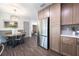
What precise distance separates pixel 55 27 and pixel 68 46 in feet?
3.17

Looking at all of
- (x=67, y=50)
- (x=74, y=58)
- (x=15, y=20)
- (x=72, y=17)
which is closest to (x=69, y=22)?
(x=72, y=17)

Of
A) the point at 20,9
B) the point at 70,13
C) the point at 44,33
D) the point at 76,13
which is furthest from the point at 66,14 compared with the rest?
the point at 20,9

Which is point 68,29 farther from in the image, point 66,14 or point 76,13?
point 76,13

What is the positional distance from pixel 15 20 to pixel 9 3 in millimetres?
592

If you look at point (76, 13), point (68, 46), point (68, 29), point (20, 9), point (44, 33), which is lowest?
point (68, 46)

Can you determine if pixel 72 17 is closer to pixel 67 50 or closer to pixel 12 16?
pixel 67 50

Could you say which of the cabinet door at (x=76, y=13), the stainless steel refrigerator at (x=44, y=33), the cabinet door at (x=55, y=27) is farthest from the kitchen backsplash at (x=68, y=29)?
the stainless steel refrigerator at (x=44, y=33)

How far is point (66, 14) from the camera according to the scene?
3.51 m

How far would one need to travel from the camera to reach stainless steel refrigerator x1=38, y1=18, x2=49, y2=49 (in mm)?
4371

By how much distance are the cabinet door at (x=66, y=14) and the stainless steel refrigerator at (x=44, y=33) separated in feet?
3.00

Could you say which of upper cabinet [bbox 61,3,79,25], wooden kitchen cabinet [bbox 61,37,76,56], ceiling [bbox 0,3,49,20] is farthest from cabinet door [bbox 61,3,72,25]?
ceiling [bbox 0,3,49,20]

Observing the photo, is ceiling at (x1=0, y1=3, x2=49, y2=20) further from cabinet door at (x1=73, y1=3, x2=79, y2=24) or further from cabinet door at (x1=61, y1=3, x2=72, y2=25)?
cabinet door at (x1=73, y1=3, x2=79, y2=24)

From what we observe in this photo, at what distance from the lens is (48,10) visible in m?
4.36

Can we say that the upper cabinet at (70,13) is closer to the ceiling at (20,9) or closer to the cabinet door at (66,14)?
the cabinet door at (66,14)
